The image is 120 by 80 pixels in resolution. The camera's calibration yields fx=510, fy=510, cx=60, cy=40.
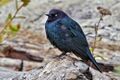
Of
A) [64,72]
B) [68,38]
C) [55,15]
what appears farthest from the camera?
[55,15]

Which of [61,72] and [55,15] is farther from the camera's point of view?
[55,15]

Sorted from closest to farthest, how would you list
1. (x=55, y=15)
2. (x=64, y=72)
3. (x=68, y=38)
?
(x=64, y=72), (x=68, y=38), (x=55, y=15)

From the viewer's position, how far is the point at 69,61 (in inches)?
164

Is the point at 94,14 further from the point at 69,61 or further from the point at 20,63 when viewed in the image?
the point at 69,61

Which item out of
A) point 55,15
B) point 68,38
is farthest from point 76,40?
point 55,15

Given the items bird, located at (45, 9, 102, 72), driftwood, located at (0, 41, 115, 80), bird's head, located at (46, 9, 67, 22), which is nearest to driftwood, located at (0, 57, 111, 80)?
driftwood, located at (0, 41, 115, 80)

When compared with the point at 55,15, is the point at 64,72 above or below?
below

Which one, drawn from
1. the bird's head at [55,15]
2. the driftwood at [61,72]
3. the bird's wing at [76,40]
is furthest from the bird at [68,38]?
the driftwood at [61,72]

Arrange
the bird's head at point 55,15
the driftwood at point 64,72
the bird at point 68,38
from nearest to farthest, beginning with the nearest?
the driftwood at point 64,72 < the bird at point 68,38 < the bird's head at point 55,15

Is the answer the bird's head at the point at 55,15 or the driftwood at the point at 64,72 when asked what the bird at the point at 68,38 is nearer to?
the bird's head at the point at 55,15

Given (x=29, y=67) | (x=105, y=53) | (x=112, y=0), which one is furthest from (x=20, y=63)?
(x=112, y=0)

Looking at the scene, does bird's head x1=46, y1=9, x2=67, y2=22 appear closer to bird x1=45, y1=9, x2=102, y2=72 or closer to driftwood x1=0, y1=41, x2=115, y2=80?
bird x1=45, y1=9, x2=102, y2=72

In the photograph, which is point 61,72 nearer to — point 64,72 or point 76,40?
point 64,72

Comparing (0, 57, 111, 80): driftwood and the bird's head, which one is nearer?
(0, 57, 111, 80): driftwood
